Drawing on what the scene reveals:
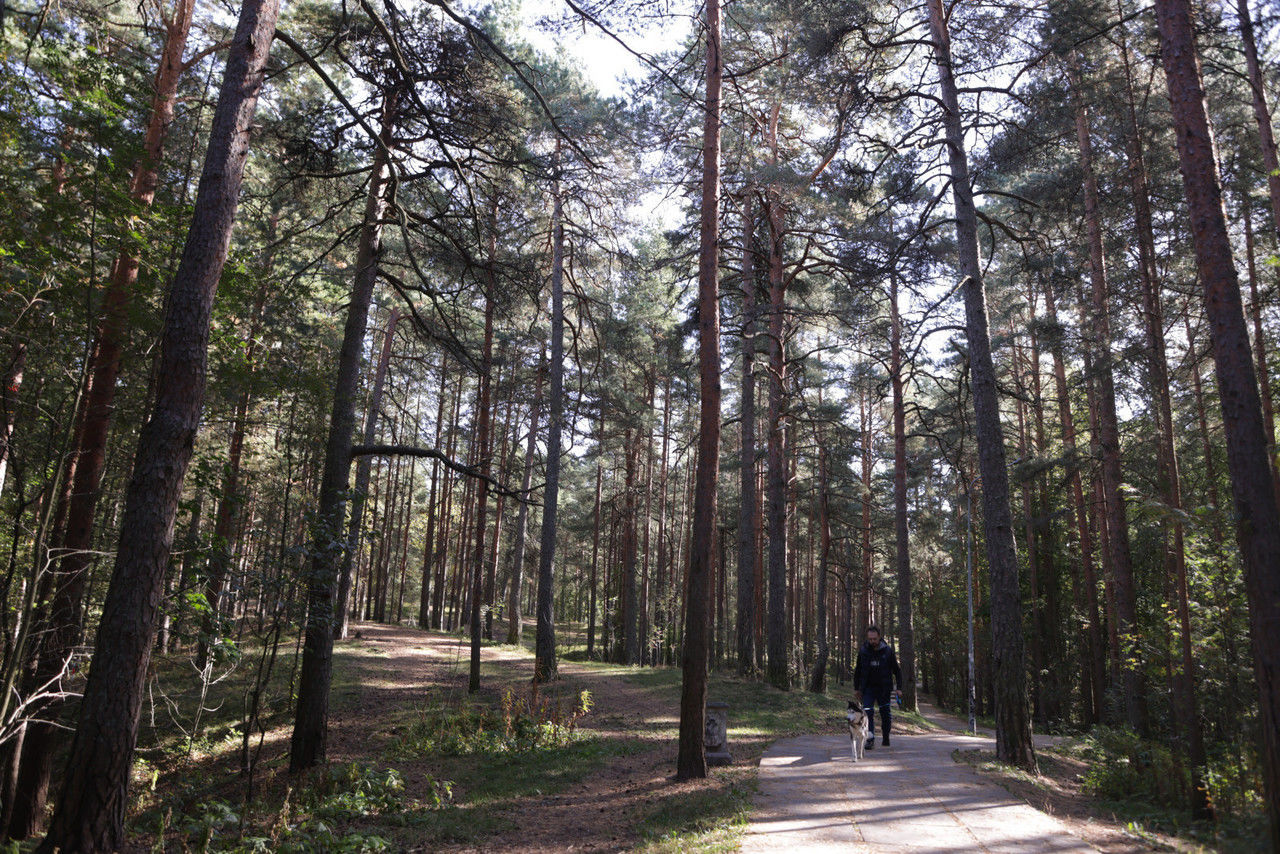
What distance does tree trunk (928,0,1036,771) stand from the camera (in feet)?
29.9

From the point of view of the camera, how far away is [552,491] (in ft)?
54.1

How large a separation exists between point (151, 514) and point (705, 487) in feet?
17.9

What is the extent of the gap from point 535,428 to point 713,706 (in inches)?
544

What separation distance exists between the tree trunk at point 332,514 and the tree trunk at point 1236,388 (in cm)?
854

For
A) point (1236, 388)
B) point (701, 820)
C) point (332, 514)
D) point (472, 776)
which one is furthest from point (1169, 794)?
point (332, 514)

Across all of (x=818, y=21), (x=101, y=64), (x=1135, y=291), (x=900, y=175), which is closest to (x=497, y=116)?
(x=101, y=64)

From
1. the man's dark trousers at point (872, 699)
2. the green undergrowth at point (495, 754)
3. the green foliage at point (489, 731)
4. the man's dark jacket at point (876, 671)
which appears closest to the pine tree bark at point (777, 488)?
the green undergrowth at point (495, 754)

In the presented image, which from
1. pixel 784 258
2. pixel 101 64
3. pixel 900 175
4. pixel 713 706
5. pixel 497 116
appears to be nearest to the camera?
pixel 101 64

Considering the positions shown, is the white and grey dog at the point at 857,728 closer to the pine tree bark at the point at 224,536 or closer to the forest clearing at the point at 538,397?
the forest clearing at the point at 538,397

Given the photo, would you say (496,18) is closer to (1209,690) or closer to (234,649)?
(234,649)

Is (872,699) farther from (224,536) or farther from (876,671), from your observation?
(224,536)

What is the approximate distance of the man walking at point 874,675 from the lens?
982cm

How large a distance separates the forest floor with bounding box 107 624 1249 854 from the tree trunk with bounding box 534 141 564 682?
94 centimetres

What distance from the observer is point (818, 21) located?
11203 mm
